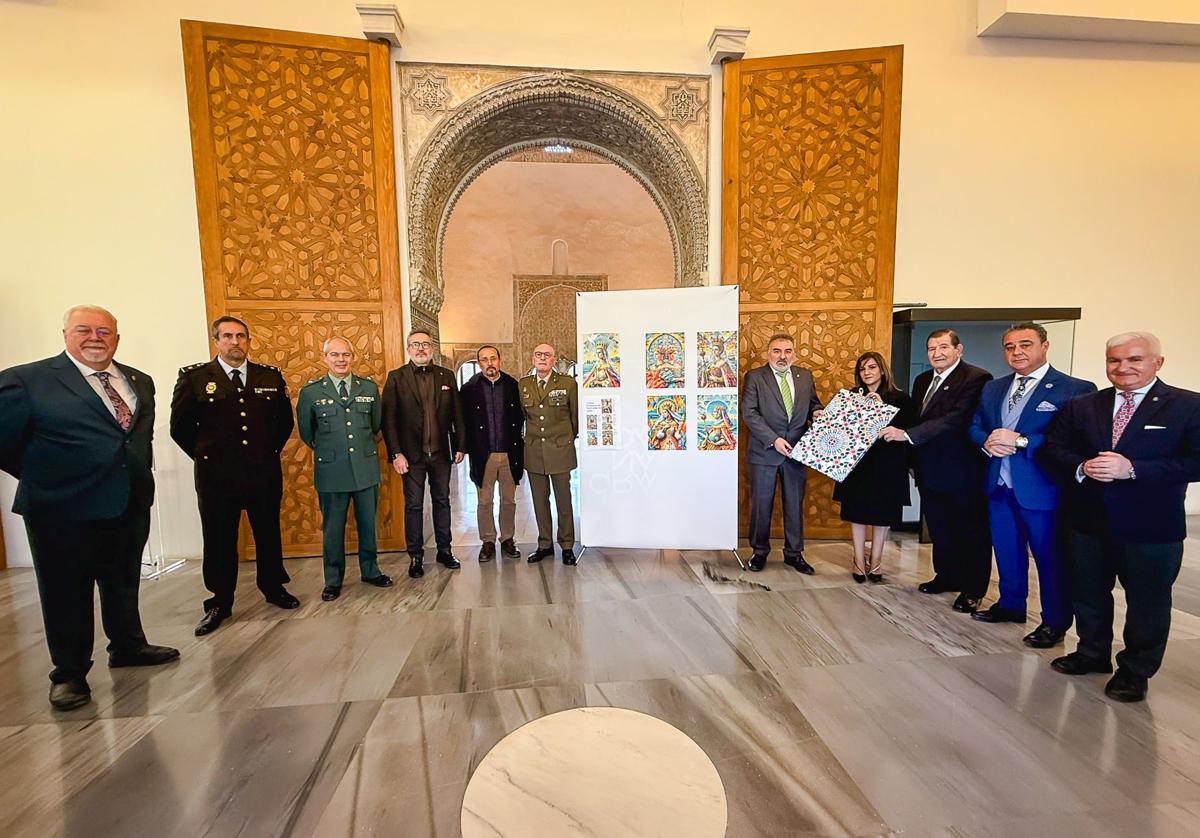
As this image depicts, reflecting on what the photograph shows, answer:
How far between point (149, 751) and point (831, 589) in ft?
12.0

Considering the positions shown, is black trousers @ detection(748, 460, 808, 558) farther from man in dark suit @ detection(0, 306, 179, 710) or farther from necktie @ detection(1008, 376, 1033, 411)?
man in dark suit @ detection(0, 306, 179, 710)

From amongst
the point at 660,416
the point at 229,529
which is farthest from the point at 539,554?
the point at 229,529

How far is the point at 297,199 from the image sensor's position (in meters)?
4.12

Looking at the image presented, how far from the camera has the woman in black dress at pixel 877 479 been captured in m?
3.46

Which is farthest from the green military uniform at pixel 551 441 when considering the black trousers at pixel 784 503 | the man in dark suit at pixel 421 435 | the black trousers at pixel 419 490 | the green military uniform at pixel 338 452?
the black trousers at pixel 784 503

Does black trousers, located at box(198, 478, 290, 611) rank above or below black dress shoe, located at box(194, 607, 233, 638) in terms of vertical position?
above

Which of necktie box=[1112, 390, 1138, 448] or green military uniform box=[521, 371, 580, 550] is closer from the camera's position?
necktie box=[1112, 390, 1138, 448]

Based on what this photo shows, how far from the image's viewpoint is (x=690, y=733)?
6.68 feet

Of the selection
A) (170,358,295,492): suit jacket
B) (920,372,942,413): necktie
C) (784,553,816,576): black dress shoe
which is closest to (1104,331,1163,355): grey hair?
(920,372,942,413): necktie

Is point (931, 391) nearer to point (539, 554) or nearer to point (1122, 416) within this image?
point (1122, 416)

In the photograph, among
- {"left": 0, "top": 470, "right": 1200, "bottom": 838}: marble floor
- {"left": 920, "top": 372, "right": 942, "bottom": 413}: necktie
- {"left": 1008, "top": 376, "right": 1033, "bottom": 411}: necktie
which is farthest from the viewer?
{"left": 920, "top": 372, "right": 942, "bottom": 413}: necktie

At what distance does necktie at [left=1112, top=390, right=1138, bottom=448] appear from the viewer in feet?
7.38

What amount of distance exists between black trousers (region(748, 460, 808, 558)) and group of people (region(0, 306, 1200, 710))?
16 mm

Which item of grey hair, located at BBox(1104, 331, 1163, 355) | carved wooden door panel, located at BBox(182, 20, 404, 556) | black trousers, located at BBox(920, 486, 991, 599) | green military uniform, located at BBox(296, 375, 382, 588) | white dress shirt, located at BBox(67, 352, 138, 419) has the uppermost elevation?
carved wooden door panel, located at BBox(182, 20, 404, 556)
